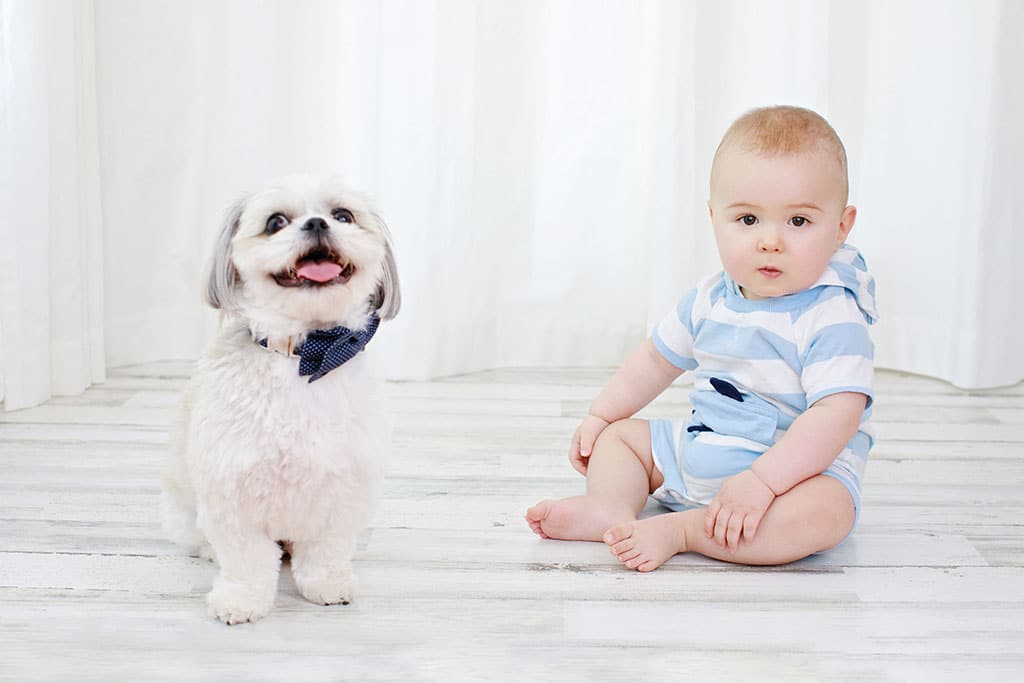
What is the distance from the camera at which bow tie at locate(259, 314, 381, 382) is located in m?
1.05

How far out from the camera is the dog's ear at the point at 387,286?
106 cm

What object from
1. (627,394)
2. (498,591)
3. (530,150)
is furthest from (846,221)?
(530,150)

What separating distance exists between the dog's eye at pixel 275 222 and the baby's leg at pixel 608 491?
43 centimetres

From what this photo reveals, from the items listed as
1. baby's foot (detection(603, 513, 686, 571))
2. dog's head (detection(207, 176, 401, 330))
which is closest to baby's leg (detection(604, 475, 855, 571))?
baby's foot (detection(603, 513, 686, 571))

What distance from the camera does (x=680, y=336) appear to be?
137 cm

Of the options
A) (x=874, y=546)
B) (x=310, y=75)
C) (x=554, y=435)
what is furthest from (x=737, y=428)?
(x=310, y=75)

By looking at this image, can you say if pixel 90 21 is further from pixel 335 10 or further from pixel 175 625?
pixel 175 625

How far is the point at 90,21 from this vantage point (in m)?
1.89

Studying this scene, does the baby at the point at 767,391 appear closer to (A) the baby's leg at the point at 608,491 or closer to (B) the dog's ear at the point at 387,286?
(A) the baby's leg at the point at 608,491

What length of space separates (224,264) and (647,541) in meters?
0.51

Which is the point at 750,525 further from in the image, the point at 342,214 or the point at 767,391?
the point at 342,214

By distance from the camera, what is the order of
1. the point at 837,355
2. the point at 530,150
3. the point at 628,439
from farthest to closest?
1. the point at 530,150
2. the point at 628,439
3. the point at 837,355

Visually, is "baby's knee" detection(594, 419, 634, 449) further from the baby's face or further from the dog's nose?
the dog's nose

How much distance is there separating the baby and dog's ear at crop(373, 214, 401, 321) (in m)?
0.30
